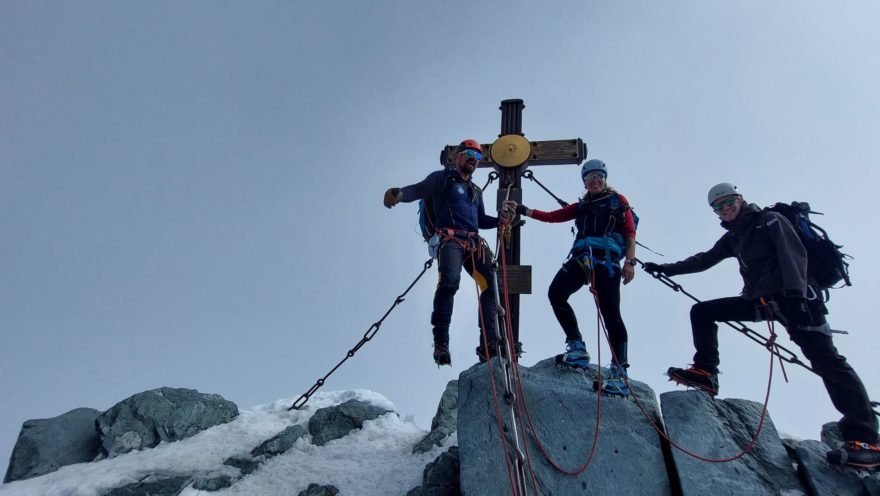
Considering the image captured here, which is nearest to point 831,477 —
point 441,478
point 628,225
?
point 628,225

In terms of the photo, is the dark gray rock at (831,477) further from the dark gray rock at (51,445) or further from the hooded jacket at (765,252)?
the dark gray rock at (51,445)

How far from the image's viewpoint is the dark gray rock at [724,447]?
15.2ft

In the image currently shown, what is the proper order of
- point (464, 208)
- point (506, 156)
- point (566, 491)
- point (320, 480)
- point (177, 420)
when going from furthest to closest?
1. point (506, 156)
2. point (177, 420)
3. point (464, 208)
4. point (320, 480)
5. point (566, 491)

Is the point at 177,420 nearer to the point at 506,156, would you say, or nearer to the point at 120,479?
the point at 120,479

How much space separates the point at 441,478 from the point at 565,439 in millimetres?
1374

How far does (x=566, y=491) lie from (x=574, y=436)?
0.59 meters

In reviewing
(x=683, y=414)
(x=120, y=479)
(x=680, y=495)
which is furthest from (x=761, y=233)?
(x=120, y=479)

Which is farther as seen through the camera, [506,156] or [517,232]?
[506,156]

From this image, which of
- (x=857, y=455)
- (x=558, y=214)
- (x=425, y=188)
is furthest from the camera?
(x=558, y=214)

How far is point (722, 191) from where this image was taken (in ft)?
19.2

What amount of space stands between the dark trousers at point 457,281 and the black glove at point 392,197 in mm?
781

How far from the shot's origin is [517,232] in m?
7.46

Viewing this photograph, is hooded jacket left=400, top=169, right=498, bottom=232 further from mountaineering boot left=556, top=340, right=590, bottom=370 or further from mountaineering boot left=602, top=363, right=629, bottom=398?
mountaineering boot left=602, top=363, right=629, bottom=398

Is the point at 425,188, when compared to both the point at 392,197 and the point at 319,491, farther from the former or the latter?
the point at 319,491
